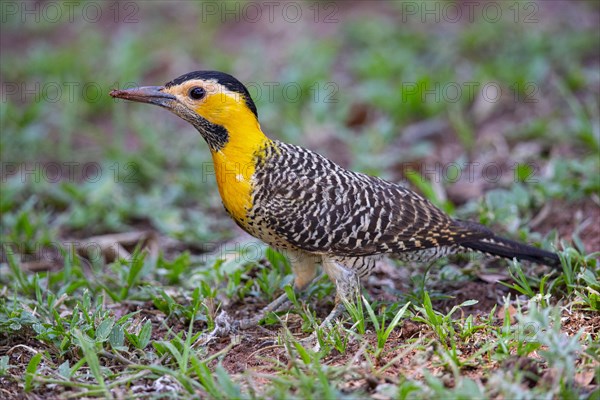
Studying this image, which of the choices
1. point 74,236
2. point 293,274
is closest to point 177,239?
point 74,236

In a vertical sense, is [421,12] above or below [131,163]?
above

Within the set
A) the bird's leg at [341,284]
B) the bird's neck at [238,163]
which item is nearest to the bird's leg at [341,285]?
the bird's leg at [341,284]

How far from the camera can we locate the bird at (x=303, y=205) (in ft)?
17.1

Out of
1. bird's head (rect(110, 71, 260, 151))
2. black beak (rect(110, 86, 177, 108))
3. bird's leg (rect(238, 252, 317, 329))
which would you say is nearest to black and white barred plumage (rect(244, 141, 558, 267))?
bird's leg (rect(238, 252, 317, 329))

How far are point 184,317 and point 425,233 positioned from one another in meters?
1.79

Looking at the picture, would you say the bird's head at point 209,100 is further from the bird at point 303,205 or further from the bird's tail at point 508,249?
the bird's tail at point 508,249

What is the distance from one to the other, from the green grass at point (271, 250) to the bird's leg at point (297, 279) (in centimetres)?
10

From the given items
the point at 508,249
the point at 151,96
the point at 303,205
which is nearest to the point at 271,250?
the point at 303,205

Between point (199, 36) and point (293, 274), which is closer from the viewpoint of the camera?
point (293, 274)

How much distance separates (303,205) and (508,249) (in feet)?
5.00

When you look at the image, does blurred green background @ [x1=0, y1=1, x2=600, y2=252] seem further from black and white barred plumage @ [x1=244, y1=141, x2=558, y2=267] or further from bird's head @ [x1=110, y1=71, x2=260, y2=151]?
bird's head @ [x1=110, y1=71, x2=260, y2=151]

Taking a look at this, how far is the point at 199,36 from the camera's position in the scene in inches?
424

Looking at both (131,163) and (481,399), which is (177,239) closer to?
(131,163)

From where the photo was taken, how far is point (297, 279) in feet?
18.7
